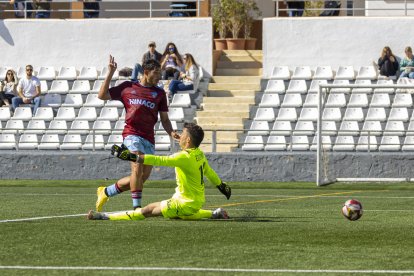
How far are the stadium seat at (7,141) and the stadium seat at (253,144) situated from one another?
572 cm

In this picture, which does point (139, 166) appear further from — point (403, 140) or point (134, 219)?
point (403, 140)

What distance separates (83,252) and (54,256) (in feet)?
1.13

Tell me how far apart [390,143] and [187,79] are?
650cm

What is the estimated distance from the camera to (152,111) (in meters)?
14.6

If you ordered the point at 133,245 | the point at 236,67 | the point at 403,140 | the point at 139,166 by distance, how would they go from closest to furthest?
1. the point at 133,245
2. the point at 139,166
3. the point at 403,140
4. the point at 236,67

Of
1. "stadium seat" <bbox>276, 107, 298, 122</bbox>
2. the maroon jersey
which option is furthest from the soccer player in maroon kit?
"stadium seat" <bbox>276, 107, 298, 122</bbox>

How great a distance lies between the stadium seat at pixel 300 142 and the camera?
25798 mm

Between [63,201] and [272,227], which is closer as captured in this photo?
[272,227]

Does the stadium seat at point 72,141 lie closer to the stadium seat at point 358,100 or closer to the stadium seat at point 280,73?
the stadium seat at point 280,73

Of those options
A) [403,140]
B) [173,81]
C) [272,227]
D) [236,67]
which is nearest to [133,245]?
[272,227]

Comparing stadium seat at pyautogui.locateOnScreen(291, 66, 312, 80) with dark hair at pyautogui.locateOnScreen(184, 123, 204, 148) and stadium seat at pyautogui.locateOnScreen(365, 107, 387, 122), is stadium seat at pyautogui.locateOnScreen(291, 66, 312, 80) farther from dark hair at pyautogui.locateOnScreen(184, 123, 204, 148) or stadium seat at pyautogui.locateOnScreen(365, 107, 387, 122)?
dark hair at pyautogui.locateOnScreen(184, 123, 204, 148)

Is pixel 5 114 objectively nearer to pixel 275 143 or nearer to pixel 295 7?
pixel 275 143

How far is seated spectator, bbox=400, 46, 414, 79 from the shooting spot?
91.9 ft

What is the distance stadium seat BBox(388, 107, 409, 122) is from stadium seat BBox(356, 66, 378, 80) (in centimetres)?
202
